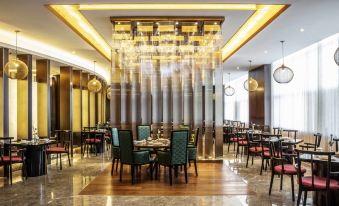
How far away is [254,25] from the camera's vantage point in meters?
7.31

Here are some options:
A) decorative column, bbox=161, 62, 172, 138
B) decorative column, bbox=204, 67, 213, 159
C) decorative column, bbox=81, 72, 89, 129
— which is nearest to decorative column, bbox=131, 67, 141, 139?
decorative column, bbox=161, 62, 172, 138

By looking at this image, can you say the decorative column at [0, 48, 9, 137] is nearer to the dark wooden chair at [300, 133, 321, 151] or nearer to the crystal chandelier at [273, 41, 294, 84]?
the crystal chandelier at [273, 41, 294, 84]

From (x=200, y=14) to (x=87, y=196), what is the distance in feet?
14.1

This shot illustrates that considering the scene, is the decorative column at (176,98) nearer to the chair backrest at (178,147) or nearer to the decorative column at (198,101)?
the decorative column at (198,101)

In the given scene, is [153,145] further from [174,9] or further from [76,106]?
[76,106]

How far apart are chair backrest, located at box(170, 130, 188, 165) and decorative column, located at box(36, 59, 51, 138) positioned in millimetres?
4810

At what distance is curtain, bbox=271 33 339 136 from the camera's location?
7488 millimetres

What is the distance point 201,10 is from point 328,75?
12.7ft

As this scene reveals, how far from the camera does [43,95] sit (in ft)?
29.8

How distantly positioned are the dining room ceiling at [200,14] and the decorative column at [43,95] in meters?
0.42

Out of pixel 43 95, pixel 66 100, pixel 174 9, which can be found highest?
pixel 174 9

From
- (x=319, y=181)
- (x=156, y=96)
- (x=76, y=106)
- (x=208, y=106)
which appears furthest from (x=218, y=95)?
(x=76, y=106)

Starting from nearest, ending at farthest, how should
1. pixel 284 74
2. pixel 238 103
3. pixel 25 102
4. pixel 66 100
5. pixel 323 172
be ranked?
pixel 323 172
pixel 284 74
pixel 25 102
pixel 66 100
pixel 238 103

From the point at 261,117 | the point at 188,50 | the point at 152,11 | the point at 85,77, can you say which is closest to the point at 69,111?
the point at 85,77
